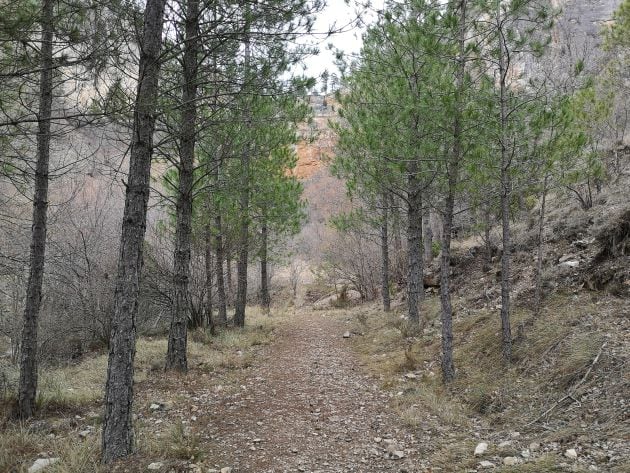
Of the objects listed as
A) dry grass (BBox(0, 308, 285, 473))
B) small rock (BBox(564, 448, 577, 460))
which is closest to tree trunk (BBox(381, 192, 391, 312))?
dry grass (BBox(0, 308, 285, 473))

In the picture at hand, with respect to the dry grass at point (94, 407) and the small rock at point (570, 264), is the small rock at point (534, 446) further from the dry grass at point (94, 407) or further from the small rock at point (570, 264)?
the small rock at point (570, 264)

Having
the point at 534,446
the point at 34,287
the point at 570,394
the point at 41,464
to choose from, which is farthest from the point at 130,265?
the point at 570,394

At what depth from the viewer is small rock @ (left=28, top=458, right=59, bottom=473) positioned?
12.7 ft

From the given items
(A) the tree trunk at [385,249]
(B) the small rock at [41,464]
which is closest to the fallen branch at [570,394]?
(B) the small rock at [41,464]

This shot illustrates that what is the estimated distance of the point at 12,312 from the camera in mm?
10078

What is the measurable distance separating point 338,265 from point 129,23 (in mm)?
16577

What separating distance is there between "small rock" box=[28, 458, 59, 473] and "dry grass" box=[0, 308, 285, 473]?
73 millimetres

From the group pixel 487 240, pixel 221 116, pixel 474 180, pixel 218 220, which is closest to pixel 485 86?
pixel 474 180

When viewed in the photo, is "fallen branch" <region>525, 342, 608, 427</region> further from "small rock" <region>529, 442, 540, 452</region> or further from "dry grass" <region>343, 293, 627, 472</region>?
"small rock" <region>529, 442, 540, 452</region>

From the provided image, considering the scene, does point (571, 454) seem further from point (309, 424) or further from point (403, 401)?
point (309, 424)

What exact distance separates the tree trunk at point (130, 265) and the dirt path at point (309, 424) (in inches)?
38.9

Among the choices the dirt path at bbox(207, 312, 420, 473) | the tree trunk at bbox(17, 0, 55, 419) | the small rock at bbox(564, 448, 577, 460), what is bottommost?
the dirt path at bbox(207, 312, 420, 473)

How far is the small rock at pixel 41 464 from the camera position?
388cm

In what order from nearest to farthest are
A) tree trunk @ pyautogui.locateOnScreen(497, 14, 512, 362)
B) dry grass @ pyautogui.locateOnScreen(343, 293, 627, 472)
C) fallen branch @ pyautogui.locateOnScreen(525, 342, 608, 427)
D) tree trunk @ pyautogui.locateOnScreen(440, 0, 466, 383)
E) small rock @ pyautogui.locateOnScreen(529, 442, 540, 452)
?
small rock @ pyautogui.locateOnScreen(529, 442, 540, 452)
dry grass @ pyautogui.locateOnScreen(343, 293, 627, 472)
fallen branch @ pyautogui.locateOnScreen(525, 342, 608, 427)
tree trunk @ pyautogui.locateOnScreen(497, 14, 512, 362)
tree trunk @ pyautogui.locateOnScreen(440, 0, 466, 383)
